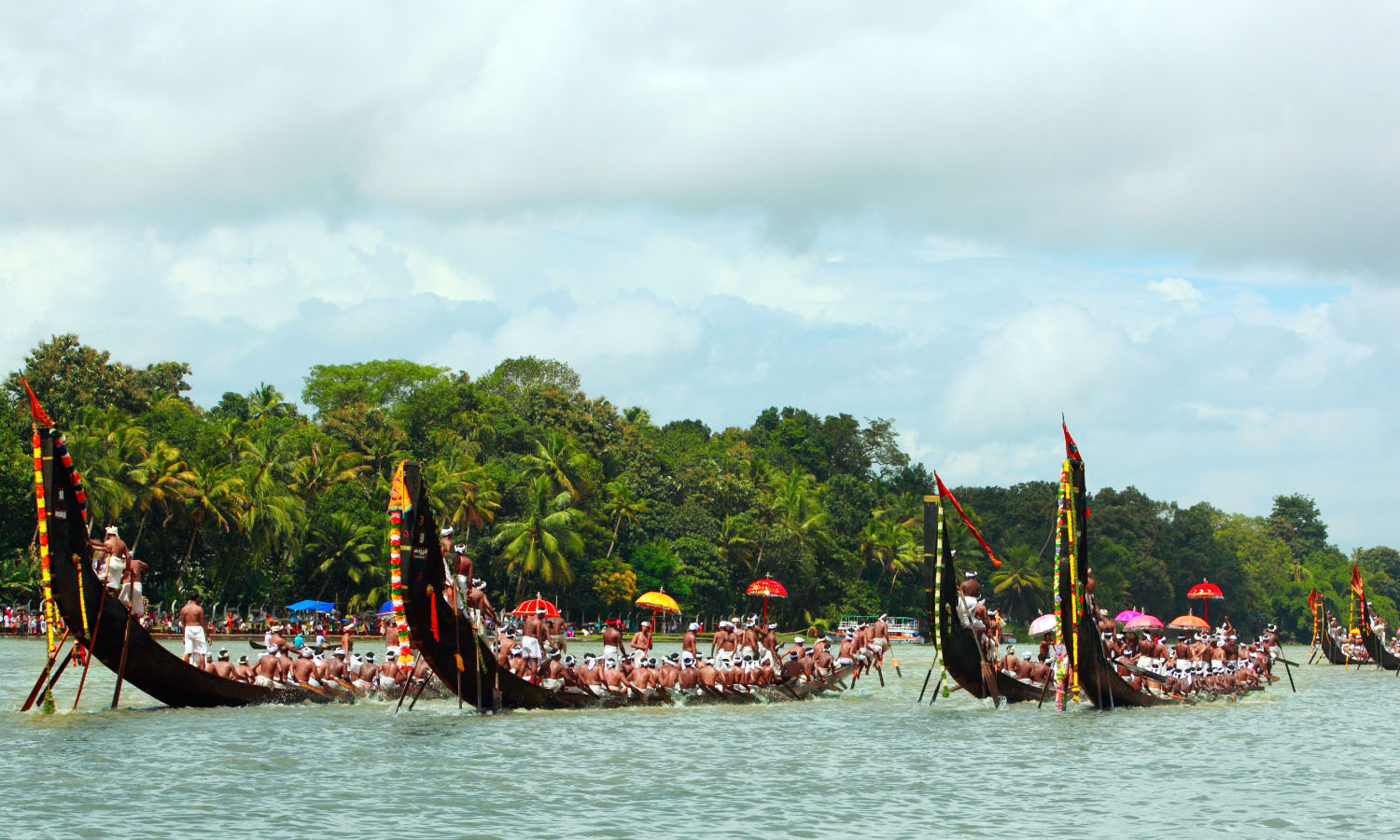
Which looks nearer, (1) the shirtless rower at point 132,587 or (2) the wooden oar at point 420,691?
(1) the shirtless rower at point 132,587

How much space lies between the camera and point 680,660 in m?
28.5

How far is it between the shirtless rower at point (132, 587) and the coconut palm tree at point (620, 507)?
43.0m

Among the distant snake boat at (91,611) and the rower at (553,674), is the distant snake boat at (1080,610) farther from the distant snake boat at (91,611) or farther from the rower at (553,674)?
the distant snake boat at (91,611)

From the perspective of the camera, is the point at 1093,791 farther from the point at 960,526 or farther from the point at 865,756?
the point at 960,526

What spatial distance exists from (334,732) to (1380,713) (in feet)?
79.7

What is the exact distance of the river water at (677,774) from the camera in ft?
50.4

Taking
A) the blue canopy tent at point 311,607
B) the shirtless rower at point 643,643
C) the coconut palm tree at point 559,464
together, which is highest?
the coconut palm tree at point 559,464

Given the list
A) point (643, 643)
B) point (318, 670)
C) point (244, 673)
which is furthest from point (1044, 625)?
point (244, 673)

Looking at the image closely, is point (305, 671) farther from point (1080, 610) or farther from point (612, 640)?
point (1080, 610)

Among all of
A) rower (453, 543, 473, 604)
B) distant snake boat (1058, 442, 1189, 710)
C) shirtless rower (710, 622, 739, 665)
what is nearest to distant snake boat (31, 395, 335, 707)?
rower (453, 543, 473, 604)

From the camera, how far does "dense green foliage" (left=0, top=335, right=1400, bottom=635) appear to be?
53406mm

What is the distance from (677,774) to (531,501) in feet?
139

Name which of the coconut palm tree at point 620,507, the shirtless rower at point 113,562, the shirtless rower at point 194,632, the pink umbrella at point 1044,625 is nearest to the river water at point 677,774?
the shirtless rower at point 194,632

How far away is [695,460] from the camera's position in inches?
3014
